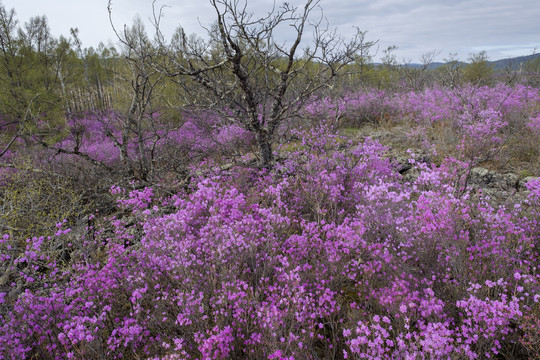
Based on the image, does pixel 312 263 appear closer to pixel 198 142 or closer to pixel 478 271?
pixel 478 271

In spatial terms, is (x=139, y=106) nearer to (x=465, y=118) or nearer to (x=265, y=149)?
(x=265, y=149)

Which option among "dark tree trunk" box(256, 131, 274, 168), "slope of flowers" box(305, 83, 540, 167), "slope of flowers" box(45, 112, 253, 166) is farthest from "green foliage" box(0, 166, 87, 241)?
"slope of flowers" box(305, 83, 540, 167)

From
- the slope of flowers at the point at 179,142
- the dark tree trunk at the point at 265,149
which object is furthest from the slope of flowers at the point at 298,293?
the slope of flowers at the point at 179,142

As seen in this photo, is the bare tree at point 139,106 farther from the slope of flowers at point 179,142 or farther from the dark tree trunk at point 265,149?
the dark tree trunk at point 265,149

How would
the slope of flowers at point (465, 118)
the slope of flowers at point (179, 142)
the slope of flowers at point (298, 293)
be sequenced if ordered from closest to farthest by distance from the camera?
1. the slope of flowers at point (298, 293)
2. the slope of flowers at point (465, 118)
3. the slope of flowers at point (179, 142)

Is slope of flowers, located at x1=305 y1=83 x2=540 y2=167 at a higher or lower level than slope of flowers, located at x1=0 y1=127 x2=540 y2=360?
higher

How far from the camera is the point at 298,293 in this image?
2.46 metres

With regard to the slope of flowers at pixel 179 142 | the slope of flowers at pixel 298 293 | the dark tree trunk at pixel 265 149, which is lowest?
the slope of flowers at pixel 298 293

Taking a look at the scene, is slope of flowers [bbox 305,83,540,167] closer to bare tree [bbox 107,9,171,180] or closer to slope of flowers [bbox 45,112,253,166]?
slope of flowers [bbox 45,112,253,166]

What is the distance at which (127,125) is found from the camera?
723 cm

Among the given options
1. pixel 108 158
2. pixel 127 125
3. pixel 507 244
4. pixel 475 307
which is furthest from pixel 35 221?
pixel 507 244

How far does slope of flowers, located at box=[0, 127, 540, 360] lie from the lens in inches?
88.3

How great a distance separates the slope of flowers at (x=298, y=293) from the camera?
7.36 feet

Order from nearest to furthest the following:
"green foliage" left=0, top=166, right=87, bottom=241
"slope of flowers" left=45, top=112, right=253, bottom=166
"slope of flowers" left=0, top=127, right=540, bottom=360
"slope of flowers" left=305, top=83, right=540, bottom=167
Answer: "slope of flowers" left=0, top=127, right=540, bottom=360 < "green foliage" left=0, top=166, right=87, bottom=241 < "slope of flowers" left=305, top=83, right=540, bottom=167 < "slope of flowers" left=45, top=112, right=253, bottom=166
